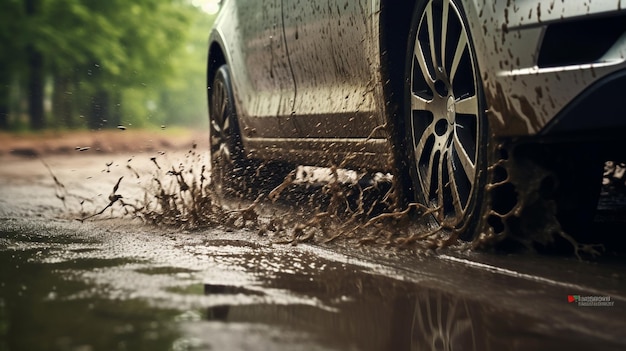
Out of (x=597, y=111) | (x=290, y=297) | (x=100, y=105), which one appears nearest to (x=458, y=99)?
(x=597, y=111)

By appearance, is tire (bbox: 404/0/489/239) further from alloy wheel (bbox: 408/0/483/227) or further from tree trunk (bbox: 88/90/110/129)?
tree trunk (bbox: 88/90/110/129)

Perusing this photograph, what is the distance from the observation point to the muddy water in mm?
2764

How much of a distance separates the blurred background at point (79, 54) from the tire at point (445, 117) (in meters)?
19.7

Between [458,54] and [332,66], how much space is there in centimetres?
126

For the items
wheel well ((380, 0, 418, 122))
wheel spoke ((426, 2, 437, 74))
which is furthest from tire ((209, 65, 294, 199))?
wheel spoke ((426, 2, 437, 74))

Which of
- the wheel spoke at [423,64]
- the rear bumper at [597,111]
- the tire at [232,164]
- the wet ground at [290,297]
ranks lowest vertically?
the wet ground at [290,297]

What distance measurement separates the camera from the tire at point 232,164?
23.9 ft

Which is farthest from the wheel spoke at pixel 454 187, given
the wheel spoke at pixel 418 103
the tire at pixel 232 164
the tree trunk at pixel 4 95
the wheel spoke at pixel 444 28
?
the tree trunk at pixel 4 95

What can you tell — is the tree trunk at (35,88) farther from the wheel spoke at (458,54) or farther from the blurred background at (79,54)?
the wheel spoke at (458,54)

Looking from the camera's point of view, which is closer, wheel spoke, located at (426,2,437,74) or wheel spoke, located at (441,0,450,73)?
wheel spoke, located at (441,0,450,73)

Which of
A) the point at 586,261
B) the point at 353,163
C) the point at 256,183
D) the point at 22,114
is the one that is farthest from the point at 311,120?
the point at 22,114

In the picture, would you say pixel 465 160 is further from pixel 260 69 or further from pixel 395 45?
pixel 260 69

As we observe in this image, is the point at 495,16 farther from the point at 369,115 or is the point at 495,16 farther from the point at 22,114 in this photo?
the point at 22,114

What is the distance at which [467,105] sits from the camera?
4.33m
